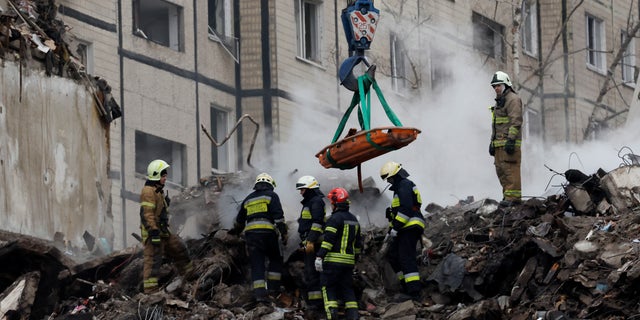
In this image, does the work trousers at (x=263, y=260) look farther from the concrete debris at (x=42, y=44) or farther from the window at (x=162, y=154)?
the window at (x=162, y=154)

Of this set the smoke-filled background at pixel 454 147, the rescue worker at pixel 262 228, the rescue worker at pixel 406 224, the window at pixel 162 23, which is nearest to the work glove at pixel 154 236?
the rescue worker at pixel 262 228

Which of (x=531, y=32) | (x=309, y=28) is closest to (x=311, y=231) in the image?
(x=309, y=28)

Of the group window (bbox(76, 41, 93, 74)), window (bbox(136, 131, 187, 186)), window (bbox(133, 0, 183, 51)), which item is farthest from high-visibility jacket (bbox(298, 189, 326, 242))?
window (bbox(133, 0, 183, 51))

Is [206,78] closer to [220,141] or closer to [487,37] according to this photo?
[220,141]

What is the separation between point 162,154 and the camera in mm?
37375

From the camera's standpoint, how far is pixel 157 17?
125 feet

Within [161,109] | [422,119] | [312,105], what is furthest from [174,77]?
[422,119]

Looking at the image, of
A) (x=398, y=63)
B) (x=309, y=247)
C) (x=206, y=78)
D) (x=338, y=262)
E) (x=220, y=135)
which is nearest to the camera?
(x=338, y=262)

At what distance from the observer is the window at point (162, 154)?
36.6 m

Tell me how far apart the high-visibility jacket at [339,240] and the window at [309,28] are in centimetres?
1667

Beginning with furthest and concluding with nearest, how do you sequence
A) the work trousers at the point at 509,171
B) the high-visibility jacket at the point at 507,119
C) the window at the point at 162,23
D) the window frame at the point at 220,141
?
the window frame at the point at 220,141 → the window at the point at 162,23 → the work trousers at the point at 509,171 → the high-visibility jacket at the point at 507,119

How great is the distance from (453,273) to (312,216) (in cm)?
209

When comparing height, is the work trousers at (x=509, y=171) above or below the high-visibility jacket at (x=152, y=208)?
above

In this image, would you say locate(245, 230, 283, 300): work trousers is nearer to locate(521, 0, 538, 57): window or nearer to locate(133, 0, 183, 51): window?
locate(133, 0, 183, 51): window
